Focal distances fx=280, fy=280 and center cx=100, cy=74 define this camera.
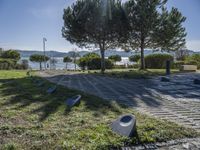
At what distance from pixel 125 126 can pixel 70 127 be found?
35.6 inches

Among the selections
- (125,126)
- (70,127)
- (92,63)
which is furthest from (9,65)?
(125,126)

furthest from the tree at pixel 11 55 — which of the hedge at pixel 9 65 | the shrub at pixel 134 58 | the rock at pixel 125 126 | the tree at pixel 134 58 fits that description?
the rock at pixel 125 126

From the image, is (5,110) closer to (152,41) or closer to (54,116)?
(54,116)

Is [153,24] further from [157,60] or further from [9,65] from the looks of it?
[9,65]

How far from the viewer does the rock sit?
3.91 meters

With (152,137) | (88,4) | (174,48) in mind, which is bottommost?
(152,137)

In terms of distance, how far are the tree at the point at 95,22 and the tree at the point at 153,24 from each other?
0.83 metres

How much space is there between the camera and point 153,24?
20.5 m

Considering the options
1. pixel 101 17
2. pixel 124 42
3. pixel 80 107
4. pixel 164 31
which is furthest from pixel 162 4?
pixel 80 107

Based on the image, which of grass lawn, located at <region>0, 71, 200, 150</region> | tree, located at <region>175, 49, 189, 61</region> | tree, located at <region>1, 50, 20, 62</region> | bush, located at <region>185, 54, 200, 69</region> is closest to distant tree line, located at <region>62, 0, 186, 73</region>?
bush, located at <region>185, 54, 200, 69</region>

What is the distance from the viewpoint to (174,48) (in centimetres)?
2320

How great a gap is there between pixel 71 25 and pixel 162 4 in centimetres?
728

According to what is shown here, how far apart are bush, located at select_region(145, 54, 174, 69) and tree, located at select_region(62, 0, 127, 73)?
5566mm

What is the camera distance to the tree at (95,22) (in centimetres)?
1944
